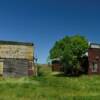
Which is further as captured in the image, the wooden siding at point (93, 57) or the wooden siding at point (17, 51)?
the wooden siding at point (93, 57)

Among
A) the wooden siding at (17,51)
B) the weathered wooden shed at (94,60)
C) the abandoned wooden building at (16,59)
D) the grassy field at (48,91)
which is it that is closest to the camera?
the grassy field at (48,91)

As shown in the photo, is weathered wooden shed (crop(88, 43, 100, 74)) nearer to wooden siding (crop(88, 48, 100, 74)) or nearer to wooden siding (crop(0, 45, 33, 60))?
wooden siding (crop(88, 48, 100, 74))

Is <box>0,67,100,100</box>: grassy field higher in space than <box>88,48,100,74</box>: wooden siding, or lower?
lower

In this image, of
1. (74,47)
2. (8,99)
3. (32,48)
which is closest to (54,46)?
(74,47)

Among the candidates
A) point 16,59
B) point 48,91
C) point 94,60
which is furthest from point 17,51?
point 48,91

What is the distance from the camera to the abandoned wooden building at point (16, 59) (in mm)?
41562

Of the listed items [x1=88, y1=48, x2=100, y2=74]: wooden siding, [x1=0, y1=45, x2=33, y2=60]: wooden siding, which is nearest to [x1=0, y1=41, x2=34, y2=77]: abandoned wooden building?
[x1=0, y1=45, x2=33, y2=60]: wooden siding

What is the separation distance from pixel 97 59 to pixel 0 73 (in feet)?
57.1

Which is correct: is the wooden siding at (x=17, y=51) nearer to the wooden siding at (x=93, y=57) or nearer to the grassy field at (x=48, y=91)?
the grassy field at (x=48, y=91)

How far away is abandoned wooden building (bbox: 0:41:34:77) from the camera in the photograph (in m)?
41.6

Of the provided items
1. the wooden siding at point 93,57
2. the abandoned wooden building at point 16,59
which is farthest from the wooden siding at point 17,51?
the wooden siding at point 93,57

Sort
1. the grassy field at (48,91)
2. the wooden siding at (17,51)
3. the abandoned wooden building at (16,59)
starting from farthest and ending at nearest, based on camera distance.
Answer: the wooden siding at (17,51) < the abandoned wooden building at (16,59) < the grassy field at (48,91)

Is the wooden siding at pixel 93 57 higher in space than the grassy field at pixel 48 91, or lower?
higher

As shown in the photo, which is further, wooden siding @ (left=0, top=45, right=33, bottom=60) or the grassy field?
wooden siding @ (left=0, top=45, right=33, bottom=60)
